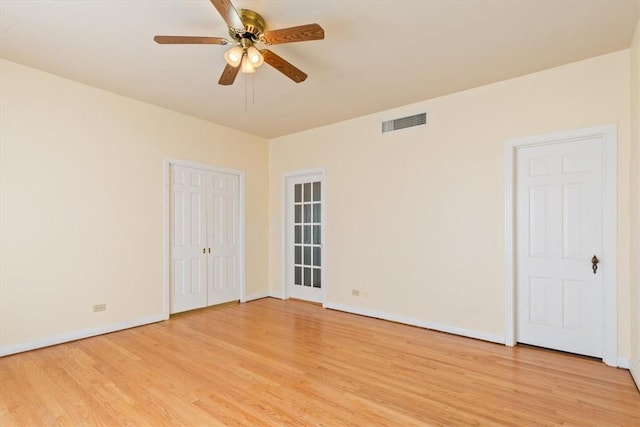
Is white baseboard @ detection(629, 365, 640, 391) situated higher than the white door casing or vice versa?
the white door casing

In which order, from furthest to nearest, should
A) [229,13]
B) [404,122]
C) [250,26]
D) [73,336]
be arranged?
1. [404,122]
2. [73,336]
3. [250,26]
4. [229,13]

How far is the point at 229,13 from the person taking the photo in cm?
199

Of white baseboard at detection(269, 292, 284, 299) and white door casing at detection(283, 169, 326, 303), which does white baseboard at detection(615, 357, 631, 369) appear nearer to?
white door casing at detection(283, 169, 326, 303)

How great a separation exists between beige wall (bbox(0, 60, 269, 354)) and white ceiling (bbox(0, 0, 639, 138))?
348mm

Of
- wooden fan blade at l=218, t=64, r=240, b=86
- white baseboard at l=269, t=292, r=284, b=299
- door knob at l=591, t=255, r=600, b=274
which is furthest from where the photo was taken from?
white baseboard at l=269, t=292, r=284, b=299

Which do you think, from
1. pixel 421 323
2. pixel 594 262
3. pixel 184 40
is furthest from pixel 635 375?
pixel 184 40

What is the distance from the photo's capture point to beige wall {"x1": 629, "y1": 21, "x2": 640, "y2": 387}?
2.46 meters

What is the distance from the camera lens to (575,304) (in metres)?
3.09

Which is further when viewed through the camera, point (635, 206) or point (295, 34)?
point (635, 206)

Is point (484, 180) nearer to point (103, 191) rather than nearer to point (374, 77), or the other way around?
point (374, 77)

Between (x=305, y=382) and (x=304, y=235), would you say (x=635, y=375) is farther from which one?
(x=304, y=235)

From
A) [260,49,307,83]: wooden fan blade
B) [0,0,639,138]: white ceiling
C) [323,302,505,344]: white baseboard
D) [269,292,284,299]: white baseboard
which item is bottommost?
[269,292,284,299]: white baseboard

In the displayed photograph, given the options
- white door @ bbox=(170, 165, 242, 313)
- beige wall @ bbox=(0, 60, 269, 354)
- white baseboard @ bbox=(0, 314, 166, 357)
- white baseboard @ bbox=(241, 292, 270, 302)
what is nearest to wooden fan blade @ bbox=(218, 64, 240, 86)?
beige wall @ bbox=(0, 60, 269, 354)

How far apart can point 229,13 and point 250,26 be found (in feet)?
1.23
